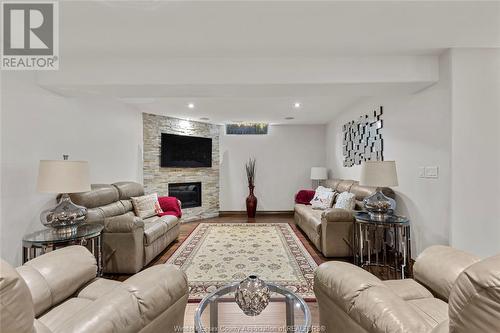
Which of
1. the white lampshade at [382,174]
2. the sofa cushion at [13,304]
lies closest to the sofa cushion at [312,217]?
the white lampshade at [382,174]

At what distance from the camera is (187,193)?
5863 millimetres

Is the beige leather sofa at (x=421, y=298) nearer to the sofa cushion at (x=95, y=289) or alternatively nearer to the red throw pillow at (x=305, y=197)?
the sofa cushion at (x=95, y=289)

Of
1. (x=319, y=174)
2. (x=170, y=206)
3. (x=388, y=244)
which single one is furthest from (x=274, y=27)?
(x=319, y=174)

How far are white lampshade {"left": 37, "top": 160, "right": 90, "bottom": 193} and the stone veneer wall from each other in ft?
8.93

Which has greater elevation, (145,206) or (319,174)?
(319,174)

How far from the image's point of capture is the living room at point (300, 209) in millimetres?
1265

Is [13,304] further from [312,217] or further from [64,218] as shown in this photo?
[312,217]

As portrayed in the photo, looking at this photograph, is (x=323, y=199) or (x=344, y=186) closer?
(x=344, y=186)

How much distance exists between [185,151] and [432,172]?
4.72 m

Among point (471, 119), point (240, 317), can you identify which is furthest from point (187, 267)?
point (471, 119)

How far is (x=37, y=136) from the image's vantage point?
267 cm

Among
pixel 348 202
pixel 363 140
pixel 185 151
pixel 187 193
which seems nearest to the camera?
pixel 348 202

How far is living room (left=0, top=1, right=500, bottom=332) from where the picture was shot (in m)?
1.26
